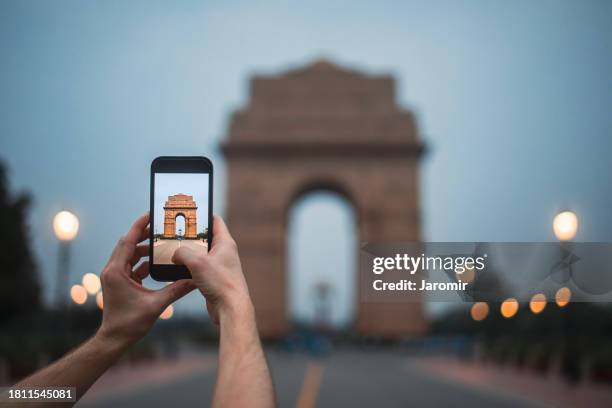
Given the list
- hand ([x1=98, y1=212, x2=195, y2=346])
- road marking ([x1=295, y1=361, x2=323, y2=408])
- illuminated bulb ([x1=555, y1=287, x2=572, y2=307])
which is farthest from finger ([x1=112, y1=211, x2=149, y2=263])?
road marking ([x1=295, y1=361, x2=323, y2=408])

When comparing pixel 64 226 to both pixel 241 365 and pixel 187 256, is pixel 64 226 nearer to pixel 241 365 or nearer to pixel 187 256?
pixel 187 256

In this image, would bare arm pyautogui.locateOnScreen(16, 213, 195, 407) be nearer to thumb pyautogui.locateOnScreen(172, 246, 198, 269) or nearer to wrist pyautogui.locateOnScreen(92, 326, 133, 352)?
wrist pyautogui.locateOnScreen(92, 326, 133, 352)

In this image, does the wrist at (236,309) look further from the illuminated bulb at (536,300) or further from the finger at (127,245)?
the illuminated bulb at (536,300)

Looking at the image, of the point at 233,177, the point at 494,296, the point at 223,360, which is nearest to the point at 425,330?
the point at 233,177

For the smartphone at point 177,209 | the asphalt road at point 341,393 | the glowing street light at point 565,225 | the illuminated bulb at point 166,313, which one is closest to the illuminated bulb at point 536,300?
the glowing street light at point 565,225

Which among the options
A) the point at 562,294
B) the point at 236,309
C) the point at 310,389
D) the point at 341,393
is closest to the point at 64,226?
the point at 310,389

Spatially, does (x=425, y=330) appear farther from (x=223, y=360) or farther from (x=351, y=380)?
(x=223, y=360)
